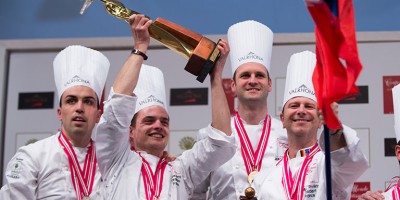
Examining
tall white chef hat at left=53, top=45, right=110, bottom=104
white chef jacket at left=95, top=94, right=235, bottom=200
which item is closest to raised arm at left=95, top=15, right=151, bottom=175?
white chef jacket at left=95, top=94, right=235, bottom=200

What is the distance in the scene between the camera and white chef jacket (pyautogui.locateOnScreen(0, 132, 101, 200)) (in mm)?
3141

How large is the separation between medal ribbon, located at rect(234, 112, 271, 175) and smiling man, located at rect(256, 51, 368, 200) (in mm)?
162

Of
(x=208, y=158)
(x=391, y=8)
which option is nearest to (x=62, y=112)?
(x=208, y=158)

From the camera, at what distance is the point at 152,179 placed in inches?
126

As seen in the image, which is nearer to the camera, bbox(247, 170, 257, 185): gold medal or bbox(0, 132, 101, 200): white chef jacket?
bbox(0, 132, 101, 200): white chef jacket

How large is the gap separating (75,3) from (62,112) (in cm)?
158

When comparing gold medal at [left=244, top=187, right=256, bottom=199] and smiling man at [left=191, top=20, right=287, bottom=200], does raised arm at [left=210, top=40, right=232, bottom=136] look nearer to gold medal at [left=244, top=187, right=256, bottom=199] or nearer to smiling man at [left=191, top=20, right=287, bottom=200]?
gold medal at [left=244, top=187, right=256, bottom=199]

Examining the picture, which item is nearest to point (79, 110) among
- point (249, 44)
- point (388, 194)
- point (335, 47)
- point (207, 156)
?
point (207, 156)

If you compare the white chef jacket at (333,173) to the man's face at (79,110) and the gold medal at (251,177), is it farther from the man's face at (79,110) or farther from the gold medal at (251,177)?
the man's face at (79,110)

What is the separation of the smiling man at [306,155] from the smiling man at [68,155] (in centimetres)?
69

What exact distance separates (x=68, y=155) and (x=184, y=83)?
4.56ft

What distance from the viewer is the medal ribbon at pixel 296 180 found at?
2.94 m

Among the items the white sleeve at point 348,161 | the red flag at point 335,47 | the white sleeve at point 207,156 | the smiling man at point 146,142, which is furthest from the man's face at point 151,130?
the red flag at point 335,47

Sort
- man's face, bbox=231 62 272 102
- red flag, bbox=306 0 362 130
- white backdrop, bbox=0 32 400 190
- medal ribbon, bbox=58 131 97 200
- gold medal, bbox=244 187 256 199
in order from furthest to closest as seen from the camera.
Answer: white backdrop, bbox=0 32 400 190
man's face, bbox=231 62 272 102
medal ribbon, bbox=58 131 97 200
gold medal, bbox=244 187 256 199
red flag, bbox=306 0 362 130
